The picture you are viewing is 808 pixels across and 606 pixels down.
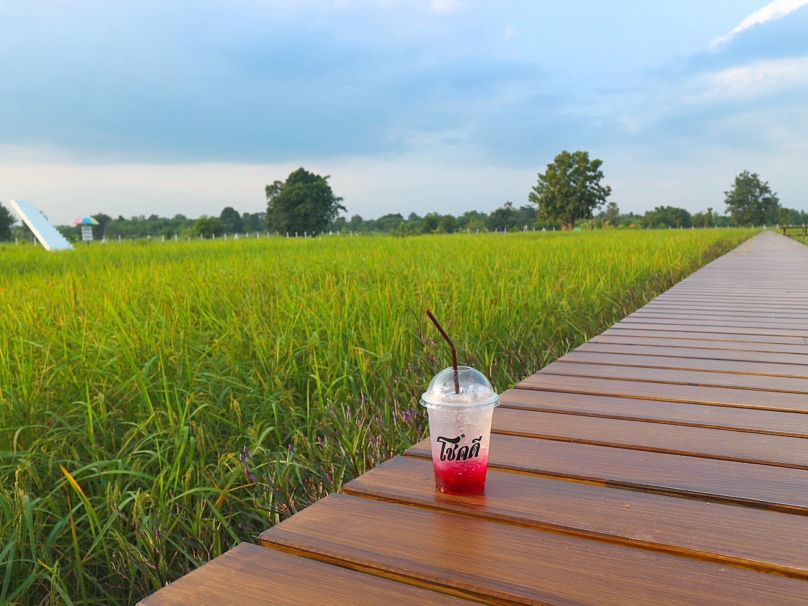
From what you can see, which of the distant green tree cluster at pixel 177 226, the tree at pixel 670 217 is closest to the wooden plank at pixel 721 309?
the distant green tree cluster at pixel 177 226

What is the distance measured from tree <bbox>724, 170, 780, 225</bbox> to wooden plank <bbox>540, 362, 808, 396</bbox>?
84122 millimetres

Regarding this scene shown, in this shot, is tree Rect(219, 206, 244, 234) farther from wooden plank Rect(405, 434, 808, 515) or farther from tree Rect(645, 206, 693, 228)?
wooden plank Rect(405, 434, 808, 515)

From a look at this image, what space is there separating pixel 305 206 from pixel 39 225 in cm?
3672

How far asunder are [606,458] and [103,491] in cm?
158

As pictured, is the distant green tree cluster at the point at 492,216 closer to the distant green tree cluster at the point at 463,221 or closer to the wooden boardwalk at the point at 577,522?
the distant green tree cluster at the point at 463,221

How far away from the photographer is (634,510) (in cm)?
125

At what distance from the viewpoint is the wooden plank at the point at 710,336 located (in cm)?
332

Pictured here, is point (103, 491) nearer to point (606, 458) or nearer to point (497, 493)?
point (497, 493)

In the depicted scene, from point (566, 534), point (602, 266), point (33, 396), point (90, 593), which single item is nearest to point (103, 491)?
point (90, 593)

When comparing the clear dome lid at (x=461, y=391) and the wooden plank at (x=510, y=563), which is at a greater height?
the clear dome lid at (x=461, y=391)

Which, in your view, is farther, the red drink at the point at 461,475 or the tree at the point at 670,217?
the tree at the point at 670,217

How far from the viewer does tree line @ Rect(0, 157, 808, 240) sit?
186 feet

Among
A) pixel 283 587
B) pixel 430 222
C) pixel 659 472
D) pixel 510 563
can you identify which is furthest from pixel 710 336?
pixel 430 222

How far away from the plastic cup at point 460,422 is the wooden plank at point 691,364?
164 cm
